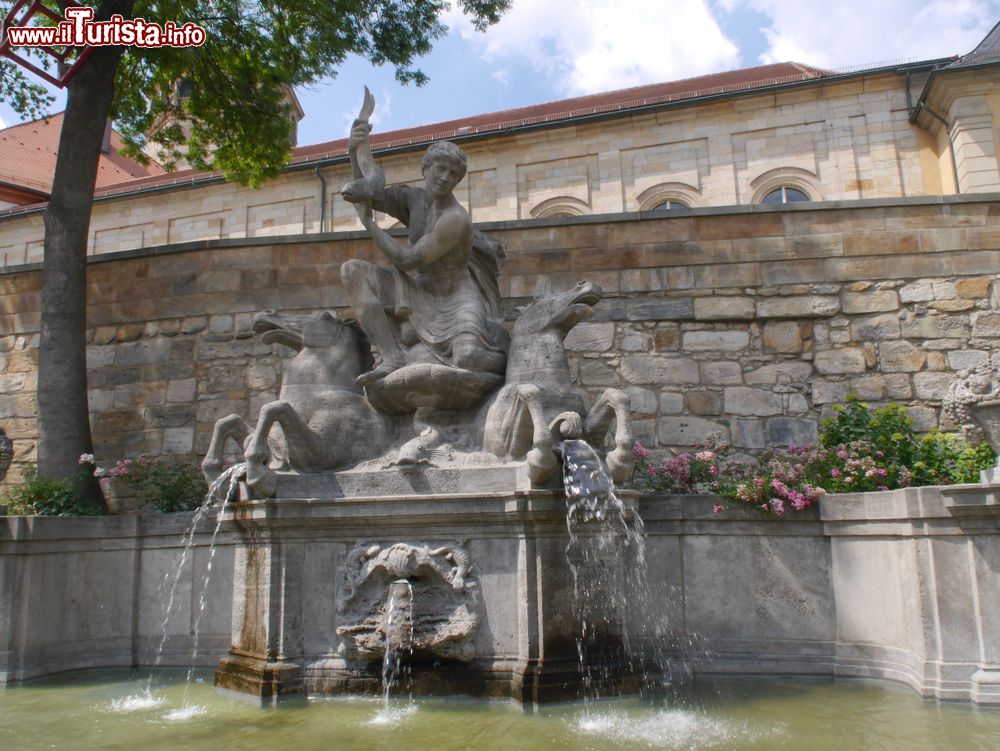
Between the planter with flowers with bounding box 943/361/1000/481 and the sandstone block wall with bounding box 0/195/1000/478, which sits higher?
the sandstone block wall with bounding box 0/195/1000/478

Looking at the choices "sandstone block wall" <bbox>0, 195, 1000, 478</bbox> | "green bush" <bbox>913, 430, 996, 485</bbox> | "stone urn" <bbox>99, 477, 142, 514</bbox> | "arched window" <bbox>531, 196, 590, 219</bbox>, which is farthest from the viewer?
"arched window" <bbox>531, 196, 590, 219</bbox>

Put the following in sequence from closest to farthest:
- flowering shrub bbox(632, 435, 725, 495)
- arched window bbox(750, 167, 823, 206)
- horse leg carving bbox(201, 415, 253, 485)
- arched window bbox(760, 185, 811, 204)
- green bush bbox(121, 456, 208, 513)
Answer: horse leg carving bbox(201, 415, 253, 485) < flowering shrub bbox(632, 435, 725, 495) < green bush bbox(121, 456, 208, 513) < arched window bbox(750, 167, 823, 206) < arched window bbox(760, 185, 811, 204)

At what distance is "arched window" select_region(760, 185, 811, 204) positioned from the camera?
22.0 metres

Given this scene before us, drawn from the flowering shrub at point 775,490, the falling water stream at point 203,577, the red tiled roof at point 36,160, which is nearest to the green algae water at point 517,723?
the falling water stream at point 203,577

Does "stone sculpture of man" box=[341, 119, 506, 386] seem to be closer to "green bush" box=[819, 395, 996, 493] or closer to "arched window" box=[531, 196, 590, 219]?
"green bush" box=[819, 395, 996, 493]

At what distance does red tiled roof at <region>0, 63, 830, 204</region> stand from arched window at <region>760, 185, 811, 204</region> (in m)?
2.69

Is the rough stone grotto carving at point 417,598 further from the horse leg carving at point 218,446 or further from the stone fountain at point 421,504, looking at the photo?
the horse leg carving at point 218,446

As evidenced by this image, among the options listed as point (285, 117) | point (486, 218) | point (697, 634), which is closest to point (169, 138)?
point (285, 117)

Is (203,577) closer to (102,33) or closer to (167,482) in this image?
(167,482)

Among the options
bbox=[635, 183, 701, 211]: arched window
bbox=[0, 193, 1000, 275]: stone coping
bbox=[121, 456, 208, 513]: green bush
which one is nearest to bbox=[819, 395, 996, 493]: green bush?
bbox=[0, 193, 1000, 275]: stone coping

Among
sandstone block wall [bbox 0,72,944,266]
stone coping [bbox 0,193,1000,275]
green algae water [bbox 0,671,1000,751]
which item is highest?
sandstone block wall [bbox 0,72,944,266]

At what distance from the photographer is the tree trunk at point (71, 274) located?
809 centimetres

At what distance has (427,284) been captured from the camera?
5844mm

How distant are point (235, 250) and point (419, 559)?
20.7ft
